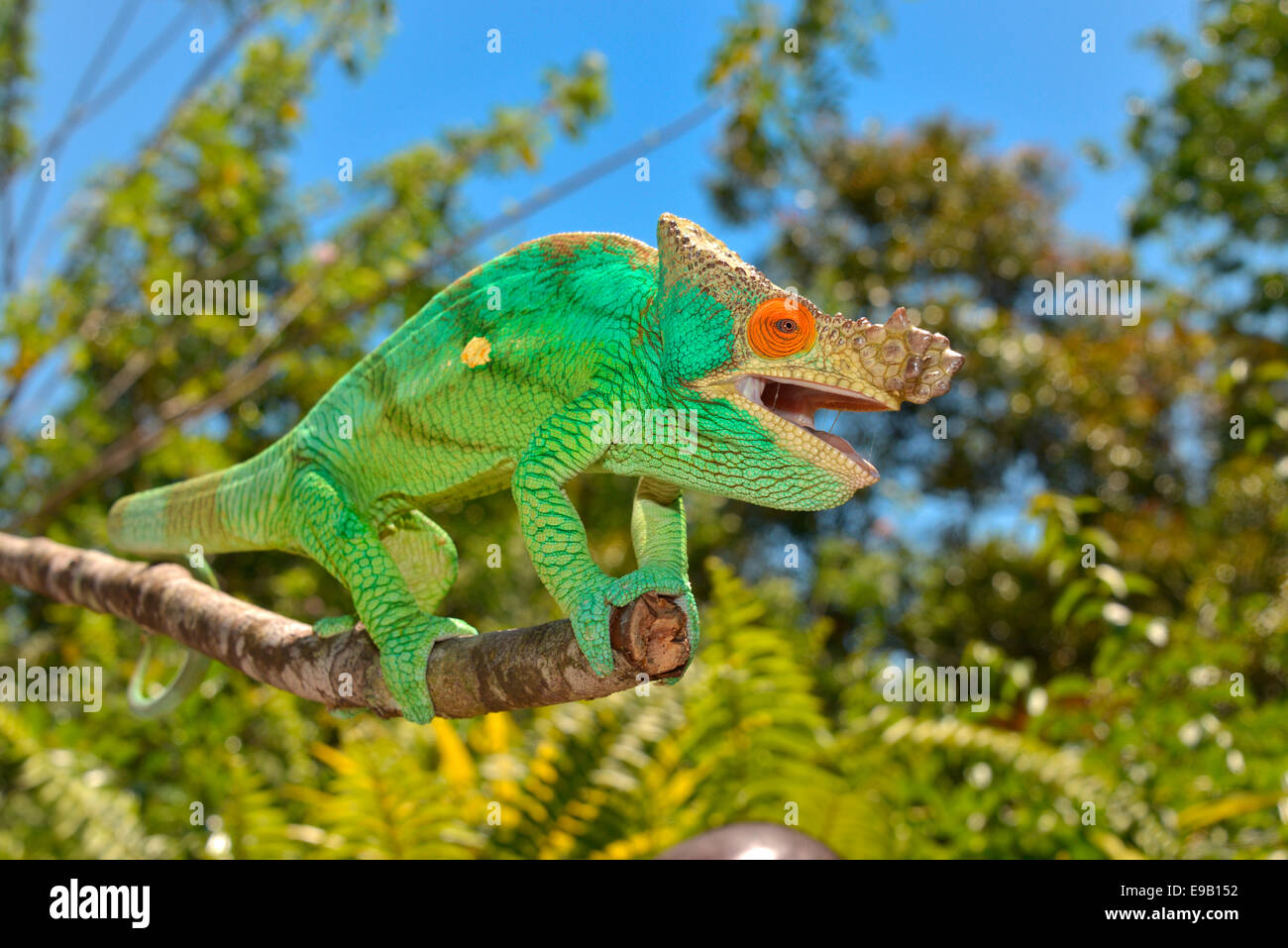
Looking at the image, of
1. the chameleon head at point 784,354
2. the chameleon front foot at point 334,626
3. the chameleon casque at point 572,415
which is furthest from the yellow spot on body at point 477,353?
the chameleon front foot at point 334,626

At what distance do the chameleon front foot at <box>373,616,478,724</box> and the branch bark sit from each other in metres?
0.02

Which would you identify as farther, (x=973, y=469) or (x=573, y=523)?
(x=973, y=469)

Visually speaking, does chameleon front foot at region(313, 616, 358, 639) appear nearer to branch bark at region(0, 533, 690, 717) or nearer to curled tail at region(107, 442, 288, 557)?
branch bark at region(0, 533, 690, 717)

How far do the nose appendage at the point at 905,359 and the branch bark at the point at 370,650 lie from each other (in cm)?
40

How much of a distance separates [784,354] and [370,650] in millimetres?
813

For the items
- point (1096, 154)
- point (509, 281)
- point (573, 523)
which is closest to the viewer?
point (573, 523)

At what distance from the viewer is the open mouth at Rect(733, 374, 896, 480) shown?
4.28 ft

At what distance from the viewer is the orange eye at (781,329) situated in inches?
50.9

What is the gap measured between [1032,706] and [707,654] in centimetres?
119

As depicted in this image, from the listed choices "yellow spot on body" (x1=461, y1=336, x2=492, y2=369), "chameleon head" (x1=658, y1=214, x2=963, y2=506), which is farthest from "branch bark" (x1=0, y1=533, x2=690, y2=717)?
"yellow spot on body" (x1=461, y1=336, x2=492, y2=369)

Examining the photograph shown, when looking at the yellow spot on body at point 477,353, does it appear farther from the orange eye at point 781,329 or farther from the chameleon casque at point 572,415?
the orange eye at point 781,329

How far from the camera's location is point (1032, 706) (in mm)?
3668
